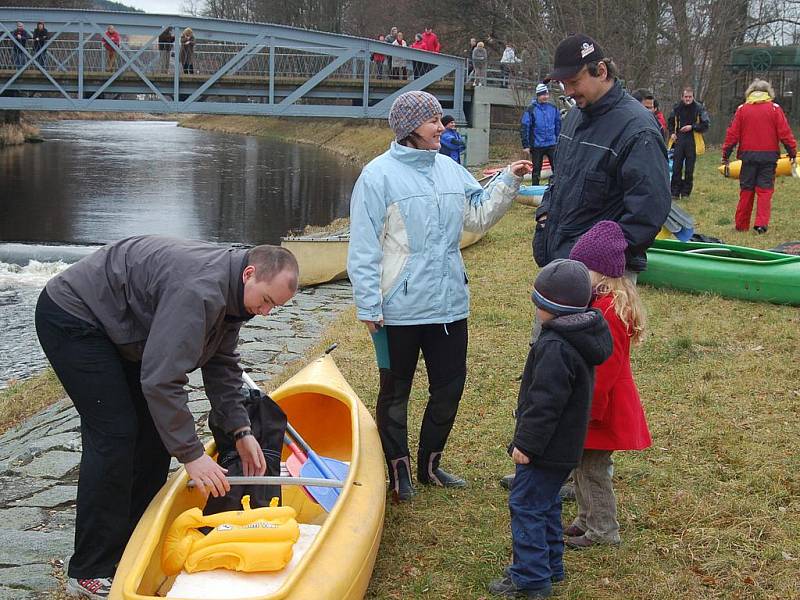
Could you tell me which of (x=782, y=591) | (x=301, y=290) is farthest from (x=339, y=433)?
(x=301, y=290)

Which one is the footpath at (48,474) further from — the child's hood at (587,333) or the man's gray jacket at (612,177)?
the man's gray jacket at (612,177)

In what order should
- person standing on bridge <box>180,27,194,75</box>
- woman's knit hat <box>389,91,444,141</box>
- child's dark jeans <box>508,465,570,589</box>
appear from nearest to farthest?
1. child's dark jeans <box>508,465,570,589</box>
2. woman's knit hat <box>389,91,444,141</box>
3. person standing on bridge <box>180,27,194,75</box>

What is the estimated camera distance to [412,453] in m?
5.39

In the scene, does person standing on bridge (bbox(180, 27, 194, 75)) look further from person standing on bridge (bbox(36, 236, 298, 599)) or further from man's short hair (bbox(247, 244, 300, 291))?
man's short hair (bbox(247, 244, 300, 291))

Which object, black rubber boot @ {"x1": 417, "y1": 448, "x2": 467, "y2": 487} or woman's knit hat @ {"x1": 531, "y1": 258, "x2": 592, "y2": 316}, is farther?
black rubber boot @ {"x1": 417, "y1": 448, "x2": 467, "y2": 487}

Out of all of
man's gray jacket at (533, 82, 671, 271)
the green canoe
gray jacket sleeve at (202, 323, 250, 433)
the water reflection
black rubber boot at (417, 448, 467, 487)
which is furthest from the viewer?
the water reflection

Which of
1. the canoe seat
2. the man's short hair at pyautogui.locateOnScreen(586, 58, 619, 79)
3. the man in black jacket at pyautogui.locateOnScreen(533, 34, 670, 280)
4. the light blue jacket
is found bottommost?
the canoe seat

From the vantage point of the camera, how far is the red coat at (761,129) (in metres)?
10.7

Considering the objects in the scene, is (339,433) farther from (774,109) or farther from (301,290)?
(774,109)

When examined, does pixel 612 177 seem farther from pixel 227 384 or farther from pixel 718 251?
pixel 718 251

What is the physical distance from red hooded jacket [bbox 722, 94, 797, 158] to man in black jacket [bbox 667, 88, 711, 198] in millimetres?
3112

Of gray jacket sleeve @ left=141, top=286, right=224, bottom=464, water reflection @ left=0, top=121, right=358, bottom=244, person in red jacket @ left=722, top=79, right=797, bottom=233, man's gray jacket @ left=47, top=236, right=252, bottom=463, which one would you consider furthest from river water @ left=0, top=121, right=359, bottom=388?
person in red jacket @ left=722, top=79, right=797, bottom=233

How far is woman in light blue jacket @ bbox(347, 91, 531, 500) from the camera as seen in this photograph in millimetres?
4461

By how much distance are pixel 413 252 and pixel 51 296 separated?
162 centimetres
